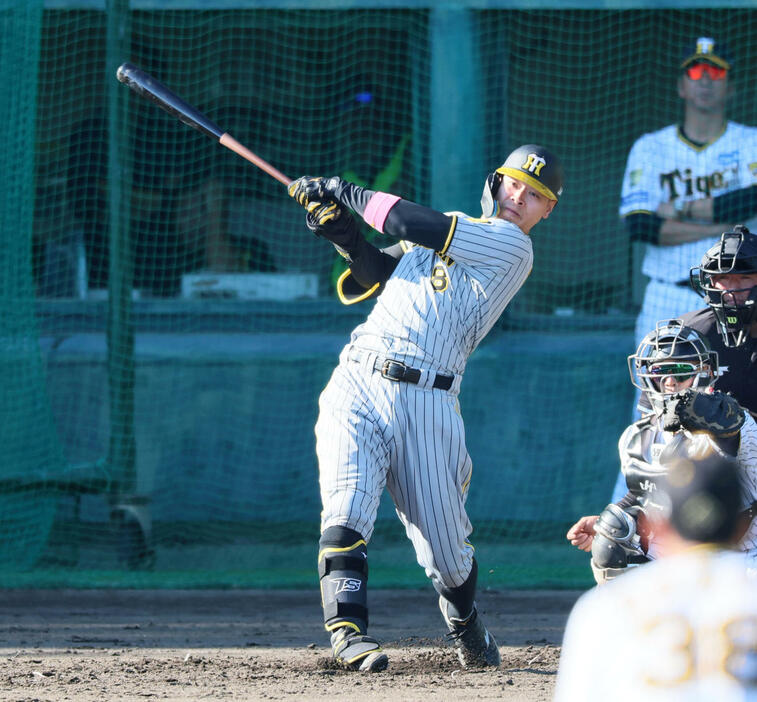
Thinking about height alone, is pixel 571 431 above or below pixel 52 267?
below

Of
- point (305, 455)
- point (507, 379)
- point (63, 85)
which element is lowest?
point (305, 455)

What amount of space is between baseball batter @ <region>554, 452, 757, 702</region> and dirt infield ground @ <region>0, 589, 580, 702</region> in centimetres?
198

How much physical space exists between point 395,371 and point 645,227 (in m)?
2.73

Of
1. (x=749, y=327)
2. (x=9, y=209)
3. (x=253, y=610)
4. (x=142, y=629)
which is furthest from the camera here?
(x=9, y=209)

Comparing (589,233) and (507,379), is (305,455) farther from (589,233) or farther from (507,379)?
(589,233)

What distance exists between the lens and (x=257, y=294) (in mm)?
7629

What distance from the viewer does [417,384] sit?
4.23 metres

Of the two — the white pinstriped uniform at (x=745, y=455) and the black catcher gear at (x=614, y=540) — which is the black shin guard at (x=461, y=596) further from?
the white pinstriped uniform at (x=745, y=455)

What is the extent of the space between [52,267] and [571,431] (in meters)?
3.26

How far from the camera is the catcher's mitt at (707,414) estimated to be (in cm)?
376

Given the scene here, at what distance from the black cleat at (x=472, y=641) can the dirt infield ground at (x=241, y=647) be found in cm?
7

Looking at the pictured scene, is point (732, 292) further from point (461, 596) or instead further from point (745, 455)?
point (461, 596)

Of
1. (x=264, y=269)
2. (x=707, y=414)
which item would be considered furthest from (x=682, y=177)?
(x=707, y=414)

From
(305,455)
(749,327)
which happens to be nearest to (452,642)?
(749,327)
